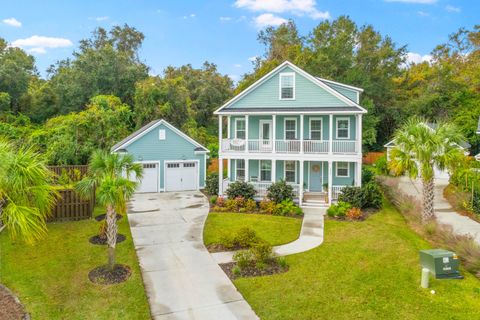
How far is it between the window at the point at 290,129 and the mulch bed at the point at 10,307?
15.5 meters

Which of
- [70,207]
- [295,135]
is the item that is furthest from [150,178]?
[295,135]

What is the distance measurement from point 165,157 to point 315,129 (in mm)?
9832

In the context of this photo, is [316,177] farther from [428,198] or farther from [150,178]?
[150,178]

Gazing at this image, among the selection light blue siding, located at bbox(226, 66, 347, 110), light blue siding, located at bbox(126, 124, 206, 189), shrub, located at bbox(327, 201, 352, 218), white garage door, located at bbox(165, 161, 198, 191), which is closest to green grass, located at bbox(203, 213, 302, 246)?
shrub, located at bbox(327, 201, 352, 218)

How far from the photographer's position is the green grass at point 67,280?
7.55m

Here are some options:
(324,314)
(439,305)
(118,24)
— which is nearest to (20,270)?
(324,314)

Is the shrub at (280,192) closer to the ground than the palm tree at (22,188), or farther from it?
closer to the ground

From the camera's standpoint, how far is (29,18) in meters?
25.3

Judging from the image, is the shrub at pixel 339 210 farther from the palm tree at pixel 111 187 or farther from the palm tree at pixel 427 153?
the palm tree at pixel 111 187

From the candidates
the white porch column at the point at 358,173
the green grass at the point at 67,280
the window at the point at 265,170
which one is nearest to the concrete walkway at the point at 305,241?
the green grass at the point at 67,280

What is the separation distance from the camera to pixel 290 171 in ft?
67.2

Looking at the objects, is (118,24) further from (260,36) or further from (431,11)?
(431,11)

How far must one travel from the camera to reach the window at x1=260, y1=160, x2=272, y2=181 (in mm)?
20781

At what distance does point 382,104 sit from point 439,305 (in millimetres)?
37044
